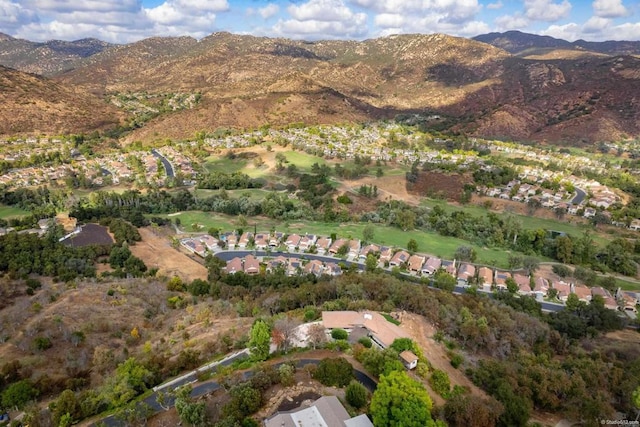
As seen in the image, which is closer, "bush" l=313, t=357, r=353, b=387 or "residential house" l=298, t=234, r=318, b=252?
"bush" l=313, t=357, r=353, b=387

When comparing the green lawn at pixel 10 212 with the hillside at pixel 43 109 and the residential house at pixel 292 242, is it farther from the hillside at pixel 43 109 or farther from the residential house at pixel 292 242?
the hillside at pixel 43 109

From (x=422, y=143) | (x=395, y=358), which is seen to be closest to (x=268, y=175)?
(x=422, y=143)

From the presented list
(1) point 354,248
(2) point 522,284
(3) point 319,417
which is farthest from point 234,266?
(2) point 522,284

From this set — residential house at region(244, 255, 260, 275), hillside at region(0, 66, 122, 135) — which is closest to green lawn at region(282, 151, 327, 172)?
residential house at region(244, 255, 260, 275)

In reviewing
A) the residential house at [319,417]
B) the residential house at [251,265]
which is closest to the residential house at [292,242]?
the residential house at [251,265]

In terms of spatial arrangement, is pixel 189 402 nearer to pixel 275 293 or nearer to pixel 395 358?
pixel 395 358

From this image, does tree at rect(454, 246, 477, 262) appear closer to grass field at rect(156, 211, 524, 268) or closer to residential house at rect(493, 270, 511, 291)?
grass field at rect(156, 211, 524, 268)
